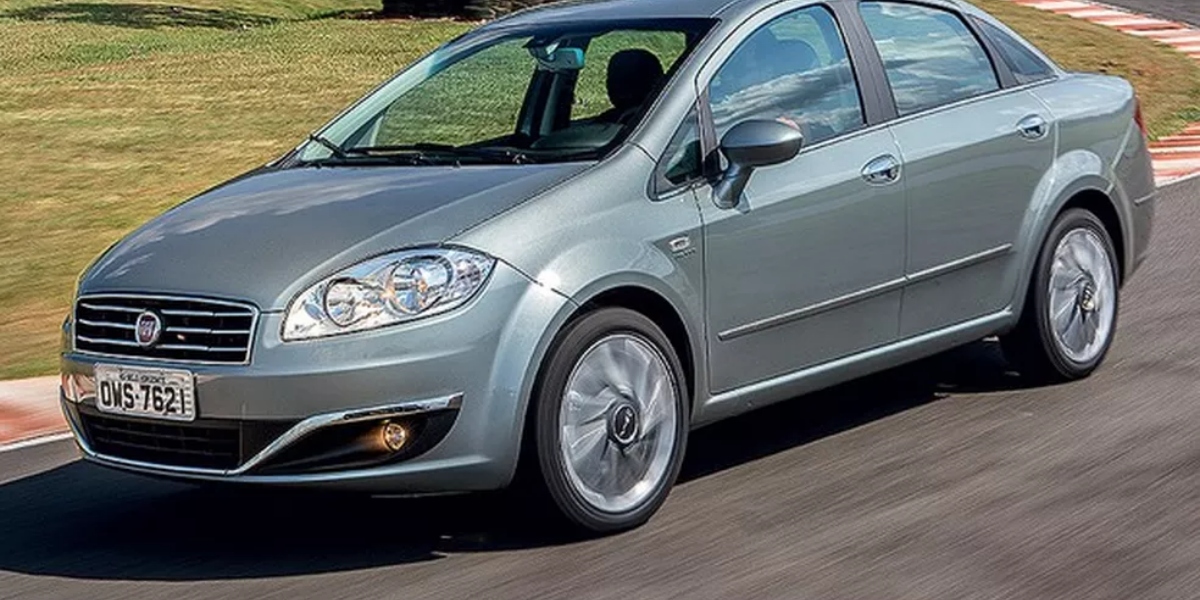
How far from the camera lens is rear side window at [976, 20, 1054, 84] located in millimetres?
8641

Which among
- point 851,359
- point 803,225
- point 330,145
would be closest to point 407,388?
point 803,225

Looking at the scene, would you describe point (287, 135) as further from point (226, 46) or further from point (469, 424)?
point (469, 424)

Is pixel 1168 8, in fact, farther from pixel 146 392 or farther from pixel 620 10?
pixel 146 392

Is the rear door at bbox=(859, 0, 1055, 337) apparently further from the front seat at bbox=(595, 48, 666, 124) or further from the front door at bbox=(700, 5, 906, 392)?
the front seat at bbox=(595, 48, 666, 124)

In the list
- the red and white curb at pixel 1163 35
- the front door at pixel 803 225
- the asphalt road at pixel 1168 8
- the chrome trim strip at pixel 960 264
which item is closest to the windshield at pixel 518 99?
the front door at pixel 803 225

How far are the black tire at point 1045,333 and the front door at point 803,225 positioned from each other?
0.92m

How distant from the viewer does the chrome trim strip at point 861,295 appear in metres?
7.18

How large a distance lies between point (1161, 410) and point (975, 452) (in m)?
0.92

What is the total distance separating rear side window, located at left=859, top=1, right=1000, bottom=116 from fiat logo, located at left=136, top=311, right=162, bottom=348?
9.53 feet

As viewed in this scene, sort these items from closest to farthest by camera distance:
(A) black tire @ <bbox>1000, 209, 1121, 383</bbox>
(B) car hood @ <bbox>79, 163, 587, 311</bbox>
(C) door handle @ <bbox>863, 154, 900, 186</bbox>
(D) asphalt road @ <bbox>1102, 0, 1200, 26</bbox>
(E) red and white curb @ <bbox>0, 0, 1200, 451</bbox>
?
(B) car hood @ <bbox>79, 163, 587, 311</bbox>, (C) door handle @ <bbox>863, 154, 900, 186</bbox>, (A) black tire @ <bbox>1000, 209, 1121, 383</bbox>, (E) red and white curb @ <bbox>0, 0, 1200, 451</bbox>, (D) asphalt road @ <bbox>1102, 0, 1200, 26</bbox>

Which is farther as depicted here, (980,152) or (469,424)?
(980,152)

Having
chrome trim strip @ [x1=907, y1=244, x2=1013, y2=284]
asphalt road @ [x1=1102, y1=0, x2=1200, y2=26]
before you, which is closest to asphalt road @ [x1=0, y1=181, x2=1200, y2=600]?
chrome trim strip @ [x1=907, y1=244, x2=1013, y2=284]

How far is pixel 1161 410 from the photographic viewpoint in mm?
8172

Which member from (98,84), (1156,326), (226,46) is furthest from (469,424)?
(226,46)
